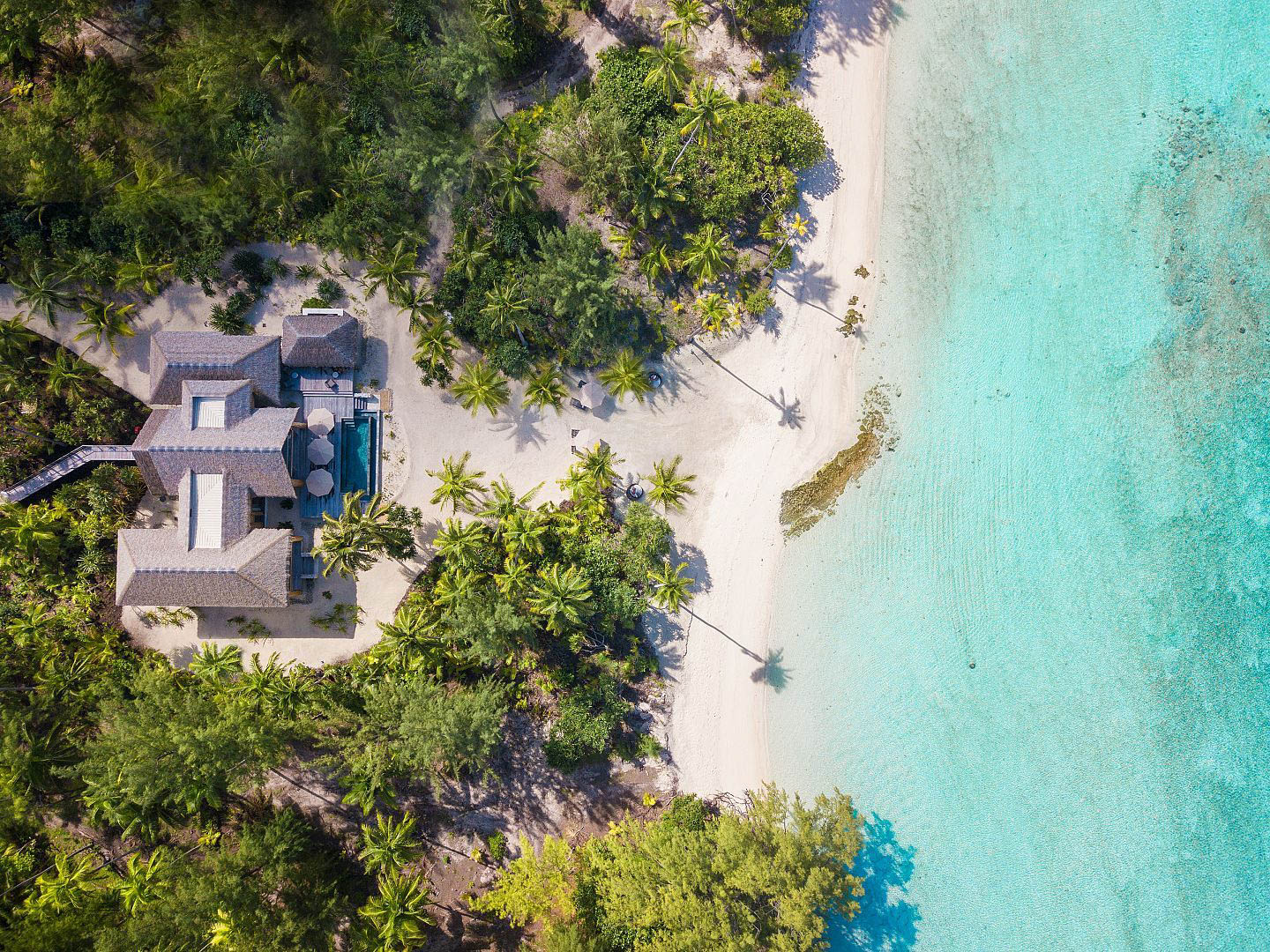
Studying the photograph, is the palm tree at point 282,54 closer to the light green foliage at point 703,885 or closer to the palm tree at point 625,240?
the palm tree at point 625,240

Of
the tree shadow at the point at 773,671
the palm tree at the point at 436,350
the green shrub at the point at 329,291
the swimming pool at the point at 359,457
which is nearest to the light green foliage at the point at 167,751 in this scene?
the swimming pool at the point at 359,457

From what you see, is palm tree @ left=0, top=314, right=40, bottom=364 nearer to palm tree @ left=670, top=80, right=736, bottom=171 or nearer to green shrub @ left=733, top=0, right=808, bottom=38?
palm tree @ left=670, top=80, right=736, bottom=171

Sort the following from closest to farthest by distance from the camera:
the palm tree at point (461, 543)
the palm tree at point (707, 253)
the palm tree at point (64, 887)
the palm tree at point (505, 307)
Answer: the palm tree at point (64, 887) < the palm tree at point (461, 543) < the palm tree at point (505, 307) < the palm tree at point (707, 253)

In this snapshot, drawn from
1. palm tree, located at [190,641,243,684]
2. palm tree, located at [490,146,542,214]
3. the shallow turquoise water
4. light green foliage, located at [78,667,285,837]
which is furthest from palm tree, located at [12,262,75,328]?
the shallow turquoise water

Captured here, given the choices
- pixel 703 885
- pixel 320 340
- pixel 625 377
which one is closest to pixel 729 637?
pixel 703 885

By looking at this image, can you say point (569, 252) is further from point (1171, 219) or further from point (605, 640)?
point (1171, 219)

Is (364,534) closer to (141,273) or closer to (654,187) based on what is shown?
(141,273)

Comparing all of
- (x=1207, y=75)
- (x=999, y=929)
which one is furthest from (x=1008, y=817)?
(x=1207, y=75)
